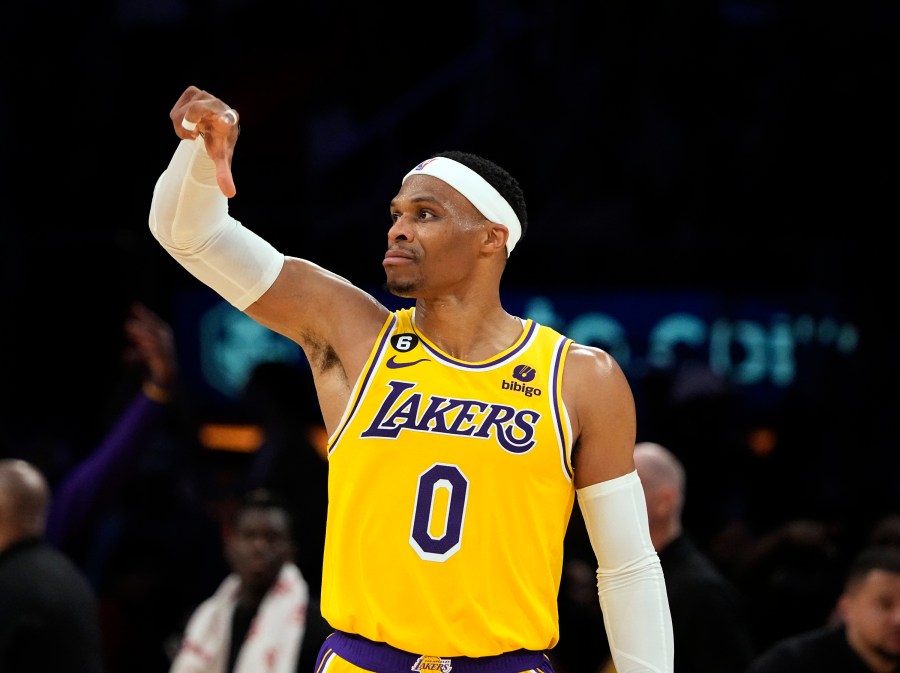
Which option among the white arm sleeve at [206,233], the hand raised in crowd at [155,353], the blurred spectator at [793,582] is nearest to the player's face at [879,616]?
the blurred spectator at [793,582]

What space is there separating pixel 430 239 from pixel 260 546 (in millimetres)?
3012

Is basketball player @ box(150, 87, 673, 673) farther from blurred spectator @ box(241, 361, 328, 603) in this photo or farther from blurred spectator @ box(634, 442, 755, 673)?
blurred spectator @ box(241, 361, 328, 603)

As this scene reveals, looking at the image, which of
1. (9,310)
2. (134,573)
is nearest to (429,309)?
(134,573)

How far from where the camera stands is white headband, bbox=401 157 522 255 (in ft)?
12.0

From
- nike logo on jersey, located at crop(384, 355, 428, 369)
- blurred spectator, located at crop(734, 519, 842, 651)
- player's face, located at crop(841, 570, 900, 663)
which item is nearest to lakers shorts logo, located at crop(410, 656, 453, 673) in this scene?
nike logo on jersey, located at crop(384, 355, 428, 369)

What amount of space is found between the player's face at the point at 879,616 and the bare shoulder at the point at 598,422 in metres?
2.11

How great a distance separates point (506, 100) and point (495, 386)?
292 inches

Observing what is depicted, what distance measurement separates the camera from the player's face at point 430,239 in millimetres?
3559

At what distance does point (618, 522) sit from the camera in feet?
11.7

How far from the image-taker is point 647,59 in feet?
34.1

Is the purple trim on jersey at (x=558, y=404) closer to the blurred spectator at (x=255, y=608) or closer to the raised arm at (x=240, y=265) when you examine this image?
the raised arm at (x=240, y=265)

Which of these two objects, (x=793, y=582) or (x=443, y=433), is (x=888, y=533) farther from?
(x=443, y=433)

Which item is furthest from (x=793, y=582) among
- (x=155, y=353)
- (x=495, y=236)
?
(x=495, y=236)

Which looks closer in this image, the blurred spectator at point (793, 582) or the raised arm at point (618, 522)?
the raised arm at point (618, 522)
